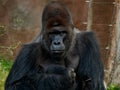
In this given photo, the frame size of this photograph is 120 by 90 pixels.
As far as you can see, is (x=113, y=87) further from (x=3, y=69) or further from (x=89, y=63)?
(x=89, y=63)

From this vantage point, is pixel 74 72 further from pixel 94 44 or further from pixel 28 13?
pixel 28 13

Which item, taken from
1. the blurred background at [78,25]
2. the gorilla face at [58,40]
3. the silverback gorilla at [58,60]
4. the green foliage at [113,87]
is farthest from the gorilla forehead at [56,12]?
the green foliage at [113,87]

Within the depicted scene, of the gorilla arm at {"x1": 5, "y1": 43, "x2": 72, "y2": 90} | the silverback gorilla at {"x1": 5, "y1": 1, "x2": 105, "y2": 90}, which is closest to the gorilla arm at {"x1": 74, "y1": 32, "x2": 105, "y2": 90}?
the silverback gorilla at {"x1": 5, "y1": 1, "x2": 105, "y2": 90}

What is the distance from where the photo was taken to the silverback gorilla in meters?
6.33

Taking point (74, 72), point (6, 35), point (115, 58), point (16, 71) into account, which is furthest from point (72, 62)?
point (6, 35)

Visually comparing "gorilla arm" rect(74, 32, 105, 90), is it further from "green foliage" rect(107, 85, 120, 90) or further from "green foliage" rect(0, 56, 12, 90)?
"green foliage" rect(107, 85, 120, 90)

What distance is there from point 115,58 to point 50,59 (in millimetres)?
2828

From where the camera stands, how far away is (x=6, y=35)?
A: 10.4 metres

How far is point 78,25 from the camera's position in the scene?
9.82 meters

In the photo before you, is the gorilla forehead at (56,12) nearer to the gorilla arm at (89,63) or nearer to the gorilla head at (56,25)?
the gorilla head at (56,25)

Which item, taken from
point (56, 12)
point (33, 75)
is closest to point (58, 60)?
point (33, 75)

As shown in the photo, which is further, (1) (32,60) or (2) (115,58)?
(2) (115,58)

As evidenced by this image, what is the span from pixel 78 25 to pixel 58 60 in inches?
132

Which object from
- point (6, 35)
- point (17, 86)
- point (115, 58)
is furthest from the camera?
point (6, 35)
